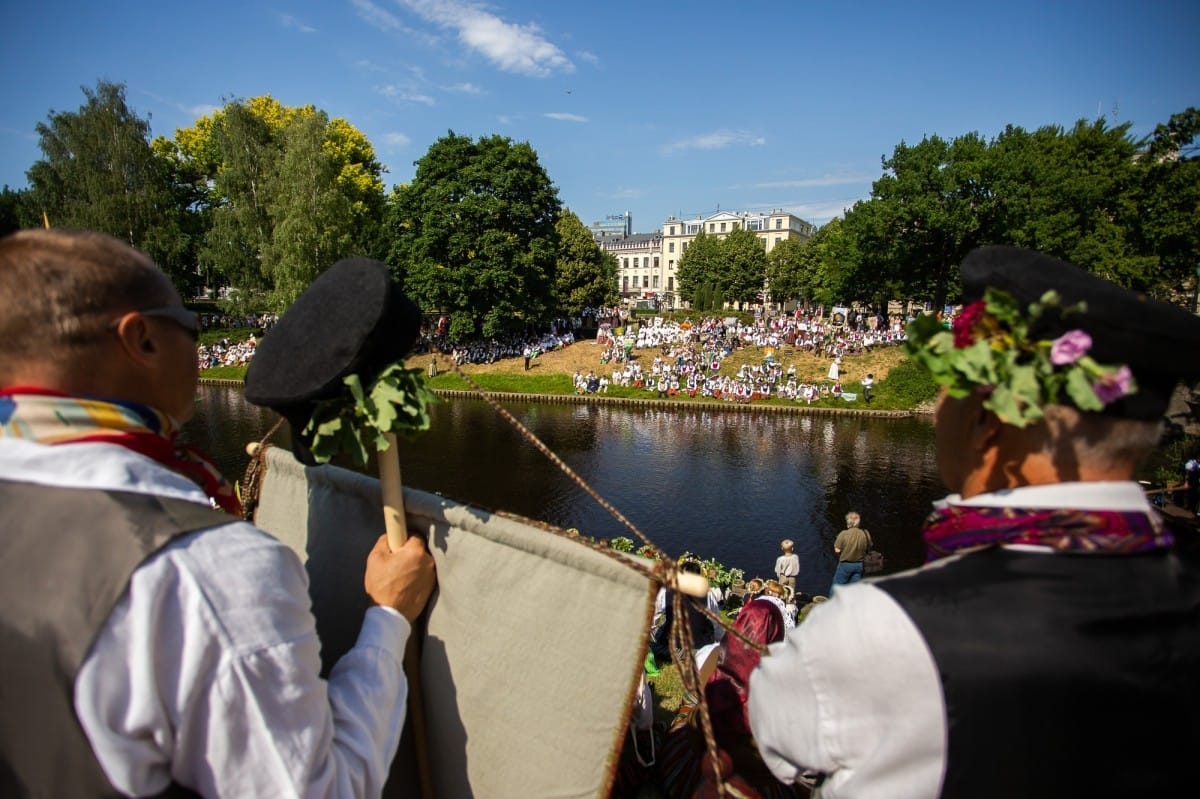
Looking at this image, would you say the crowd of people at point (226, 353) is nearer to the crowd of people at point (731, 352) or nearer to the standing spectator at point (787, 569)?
the crowd of people at point (731, 352)

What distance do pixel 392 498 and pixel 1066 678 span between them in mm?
1595

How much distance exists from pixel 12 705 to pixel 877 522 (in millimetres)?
15546

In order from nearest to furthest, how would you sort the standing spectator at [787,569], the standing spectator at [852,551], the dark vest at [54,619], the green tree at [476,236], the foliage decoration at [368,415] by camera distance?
the dark vest at [54,619] < the foliage decoration at [368,415] < the standing spectator at [852,551] < the standing spectator at [787,569] < the green tree at [476,236]

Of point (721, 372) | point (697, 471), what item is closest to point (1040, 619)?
point (697, 471)

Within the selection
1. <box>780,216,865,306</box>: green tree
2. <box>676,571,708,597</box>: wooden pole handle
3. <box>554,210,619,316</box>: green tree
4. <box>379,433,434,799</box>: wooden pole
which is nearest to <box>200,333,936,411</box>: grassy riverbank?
<box>780,216,865,306</box>: green tree

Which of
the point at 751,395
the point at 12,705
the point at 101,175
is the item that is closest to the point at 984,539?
the point at 12,705

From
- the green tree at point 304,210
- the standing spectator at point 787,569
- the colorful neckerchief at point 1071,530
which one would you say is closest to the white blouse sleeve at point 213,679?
the colorful neckerchief at point 1071,530

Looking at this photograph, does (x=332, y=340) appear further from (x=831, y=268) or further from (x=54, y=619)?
(x=831, y=268)

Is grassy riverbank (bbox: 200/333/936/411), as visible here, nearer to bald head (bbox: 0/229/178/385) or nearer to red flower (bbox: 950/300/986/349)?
red flower (bbox: 950/300/986/349)

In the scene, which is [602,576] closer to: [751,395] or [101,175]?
[751,395]

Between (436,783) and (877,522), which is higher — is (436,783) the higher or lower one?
the higher one

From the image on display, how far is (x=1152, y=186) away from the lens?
31.1m

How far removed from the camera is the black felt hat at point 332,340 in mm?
1658

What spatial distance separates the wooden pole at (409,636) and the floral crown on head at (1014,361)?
1388 mm
